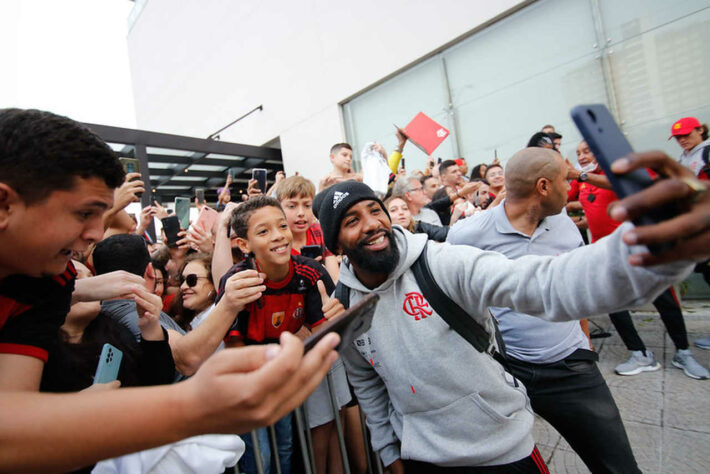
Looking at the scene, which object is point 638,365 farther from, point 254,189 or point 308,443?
point 254,189

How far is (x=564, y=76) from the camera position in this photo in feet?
20.3

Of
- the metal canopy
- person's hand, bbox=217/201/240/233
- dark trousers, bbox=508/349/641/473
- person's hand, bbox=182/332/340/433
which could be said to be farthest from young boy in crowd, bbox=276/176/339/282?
the metal canopy

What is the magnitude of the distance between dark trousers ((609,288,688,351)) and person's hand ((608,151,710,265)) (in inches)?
138

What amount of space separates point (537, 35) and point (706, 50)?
7.96 feet

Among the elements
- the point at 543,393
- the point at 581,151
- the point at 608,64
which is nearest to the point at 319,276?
the point at 543,393

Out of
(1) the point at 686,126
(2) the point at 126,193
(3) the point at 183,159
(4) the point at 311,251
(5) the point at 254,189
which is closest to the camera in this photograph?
(2) the point at 126,193

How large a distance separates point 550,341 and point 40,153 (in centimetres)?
257

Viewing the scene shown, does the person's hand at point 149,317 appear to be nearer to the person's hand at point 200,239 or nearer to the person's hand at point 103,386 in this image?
the person's hand at point 103,386

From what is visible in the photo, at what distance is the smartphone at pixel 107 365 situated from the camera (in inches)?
53.8

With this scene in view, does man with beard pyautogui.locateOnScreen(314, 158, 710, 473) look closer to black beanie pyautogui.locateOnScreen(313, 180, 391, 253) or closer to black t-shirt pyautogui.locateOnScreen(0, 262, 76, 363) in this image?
black beanie pyautogui.locateOnScreen(313, 180, 391, 253)

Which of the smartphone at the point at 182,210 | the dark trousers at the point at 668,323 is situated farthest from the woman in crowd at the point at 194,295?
the dark trousers at the point at 668,323

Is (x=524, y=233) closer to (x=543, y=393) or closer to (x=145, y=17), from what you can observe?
(x=543, y=393)

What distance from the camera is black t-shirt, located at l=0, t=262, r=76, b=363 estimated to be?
3.51ft

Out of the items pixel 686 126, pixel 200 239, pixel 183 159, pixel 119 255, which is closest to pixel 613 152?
pixel 119 255
